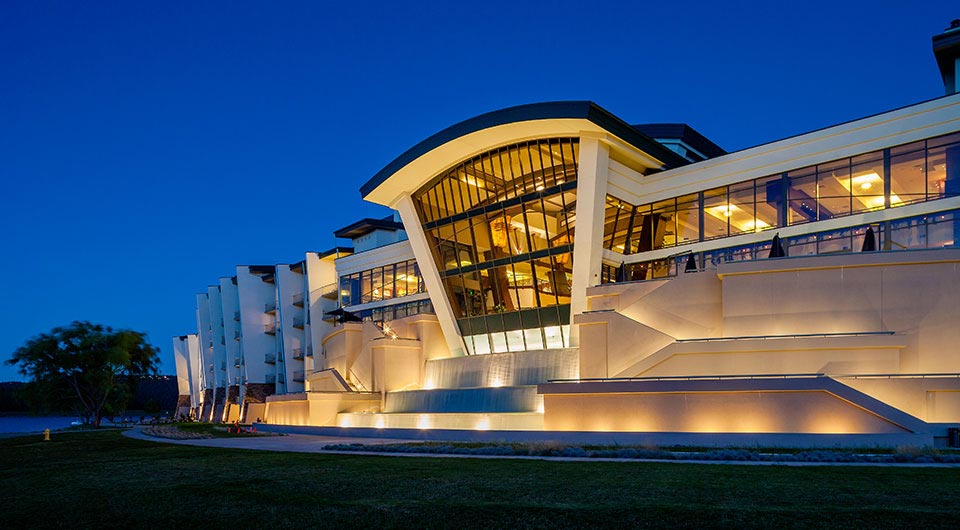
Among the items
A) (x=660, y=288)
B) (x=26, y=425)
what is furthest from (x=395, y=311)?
(x=26, y=425)

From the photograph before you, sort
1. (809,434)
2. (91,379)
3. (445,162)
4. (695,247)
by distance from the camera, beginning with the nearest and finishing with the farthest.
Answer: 1. (809,434)
2. (695,247)
3. (445,162)
4. (91,379)

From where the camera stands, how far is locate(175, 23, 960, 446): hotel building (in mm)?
27359

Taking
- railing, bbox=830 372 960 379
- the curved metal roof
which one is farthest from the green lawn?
the curved metal roof

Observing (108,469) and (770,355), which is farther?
(770,355)

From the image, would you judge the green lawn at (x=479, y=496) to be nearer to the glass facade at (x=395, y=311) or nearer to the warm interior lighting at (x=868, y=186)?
the warm interior lighting at (x=868, y=186)

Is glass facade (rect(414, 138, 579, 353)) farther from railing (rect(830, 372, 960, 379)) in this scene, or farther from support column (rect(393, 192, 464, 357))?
railing (rect(830, 372, 960, 379))

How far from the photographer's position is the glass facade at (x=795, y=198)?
106ft

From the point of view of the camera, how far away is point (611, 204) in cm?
4106

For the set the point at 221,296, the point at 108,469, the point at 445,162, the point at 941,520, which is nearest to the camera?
the point at 941,520

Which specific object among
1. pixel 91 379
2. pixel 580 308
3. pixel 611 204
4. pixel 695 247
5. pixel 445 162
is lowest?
pixel 91 379

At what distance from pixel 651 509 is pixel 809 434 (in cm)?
1536

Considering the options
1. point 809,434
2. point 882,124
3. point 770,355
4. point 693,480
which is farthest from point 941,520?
point 882,124

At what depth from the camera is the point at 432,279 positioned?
48.8 m

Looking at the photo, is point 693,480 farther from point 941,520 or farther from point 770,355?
point 770,355
